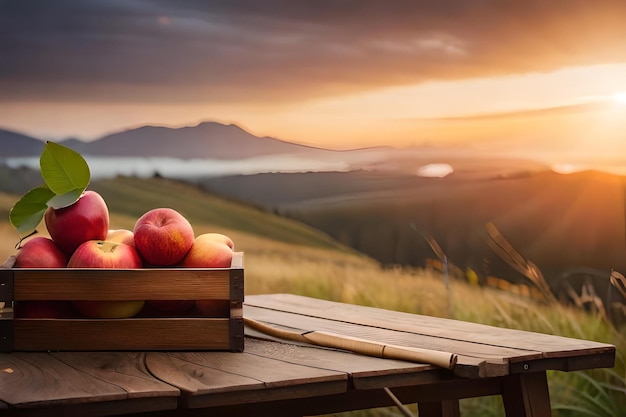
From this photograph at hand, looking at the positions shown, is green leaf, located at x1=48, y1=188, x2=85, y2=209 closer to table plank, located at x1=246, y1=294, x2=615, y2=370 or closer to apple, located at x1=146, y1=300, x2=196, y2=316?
apple, located at x1=146, y1=300, x2=196, y2=316

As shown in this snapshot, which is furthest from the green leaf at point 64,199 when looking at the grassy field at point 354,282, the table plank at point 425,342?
the grassy field at point 354,282

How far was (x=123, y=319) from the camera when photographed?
1791mm

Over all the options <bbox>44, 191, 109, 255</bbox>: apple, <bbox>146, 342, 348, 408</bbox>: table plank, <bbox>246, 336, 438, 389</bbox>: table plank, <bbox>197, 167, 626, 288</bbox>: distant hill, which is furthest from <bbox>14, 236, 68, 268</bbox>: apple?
<bbox>197, 167, 626, 288</bbox>: distant hill

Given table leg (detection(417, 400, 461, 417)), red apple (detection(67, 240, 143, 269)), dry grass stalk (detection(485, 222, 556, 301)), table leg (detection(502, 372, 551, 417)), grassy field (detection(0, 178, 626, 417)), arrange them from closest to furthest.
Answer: table leg (detection(502, 372, 551, 417)) < red apple (detection(67, 240, 143, 269)) < table leg (detection(417, 400, 461, 417)) < grassy field (detection(0, 178, 626, 417)) < dry grass stalk (detection(485, 222, 556, 301))

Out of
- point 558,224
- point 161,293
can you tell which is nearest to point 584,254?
point 558,224

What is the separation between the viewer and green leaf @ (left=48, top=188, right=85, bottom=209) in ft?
6.08

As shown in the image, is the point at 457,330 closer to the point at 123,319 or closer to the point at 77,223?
the point at 123,319

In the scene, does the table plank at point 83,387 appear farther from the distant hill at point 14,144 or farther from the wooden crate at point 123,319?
the distant hill at point 14,144

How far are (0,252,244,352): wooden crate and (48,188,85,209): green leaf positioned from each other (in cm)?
14

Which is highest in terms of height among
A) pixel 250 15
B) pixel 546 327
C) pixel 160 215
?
pixel 250 15

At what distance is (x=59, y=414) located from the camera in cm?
134

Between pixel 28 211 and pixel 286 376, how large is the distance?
69cm

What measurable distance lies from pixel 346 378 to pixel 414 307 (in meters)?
2.53

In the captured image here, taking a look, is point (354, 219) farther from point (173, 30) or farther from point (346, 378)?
point (346, 378)
